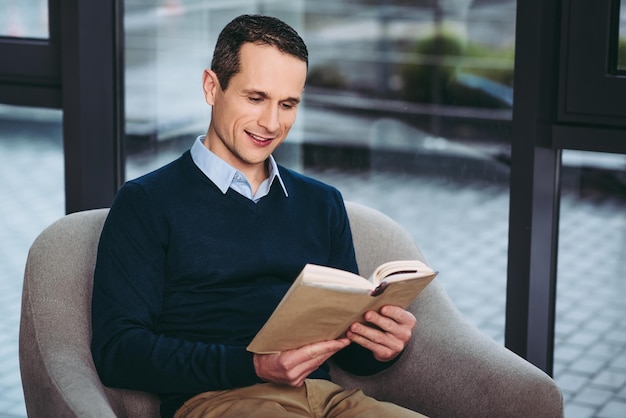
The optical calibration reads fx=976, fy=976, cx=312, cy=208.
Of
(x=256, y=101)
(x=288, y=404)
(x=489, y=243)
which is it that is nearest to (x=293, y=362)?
(x=288, y=404)

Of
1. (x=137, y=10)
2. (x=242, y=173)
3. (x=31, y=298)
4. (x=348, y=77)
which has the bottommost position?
(x=31, y=298)

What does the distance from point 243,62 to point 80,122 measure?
3.09 ft

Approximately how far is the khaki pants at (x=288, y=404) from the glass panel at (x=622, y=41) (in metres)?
1.10

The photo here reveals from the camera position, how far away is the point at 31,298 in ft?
7.30

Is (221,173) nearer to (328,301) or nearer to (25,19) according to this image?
(328,301)

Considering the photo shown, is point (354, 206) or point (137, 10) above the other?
point (137, 10)

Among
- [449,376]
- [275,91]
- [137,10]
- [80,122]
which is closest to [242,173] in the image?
[275,91]

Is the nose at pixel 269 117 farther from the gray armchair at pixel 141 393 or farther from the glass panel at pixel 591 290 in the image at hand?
the glass panel at pixel 591 290

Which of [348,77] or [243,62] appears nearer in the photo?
[243,62]

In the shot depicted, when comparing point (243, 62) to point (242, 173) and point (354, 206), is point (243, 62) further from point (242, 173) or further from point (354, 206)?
point (354, 206)

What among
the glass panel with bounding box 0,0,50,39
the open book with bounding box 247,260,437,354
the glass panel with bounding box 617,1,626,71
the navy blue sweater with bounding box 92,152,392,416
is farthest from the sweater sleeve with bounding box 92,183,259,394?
the glass panel with bounding box 617,1,626,71

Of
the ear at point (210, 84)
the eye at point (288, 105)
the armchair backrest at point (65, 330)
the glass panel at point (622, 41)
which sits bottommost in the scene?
the armchair backrest at point (65, 330)

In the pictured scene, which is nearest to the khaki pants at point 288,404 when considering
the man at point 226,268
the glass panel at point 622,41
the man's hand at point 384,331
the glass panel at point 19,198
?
the man at point 226,268

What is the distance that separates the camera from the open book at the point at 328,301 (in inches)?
69.2
